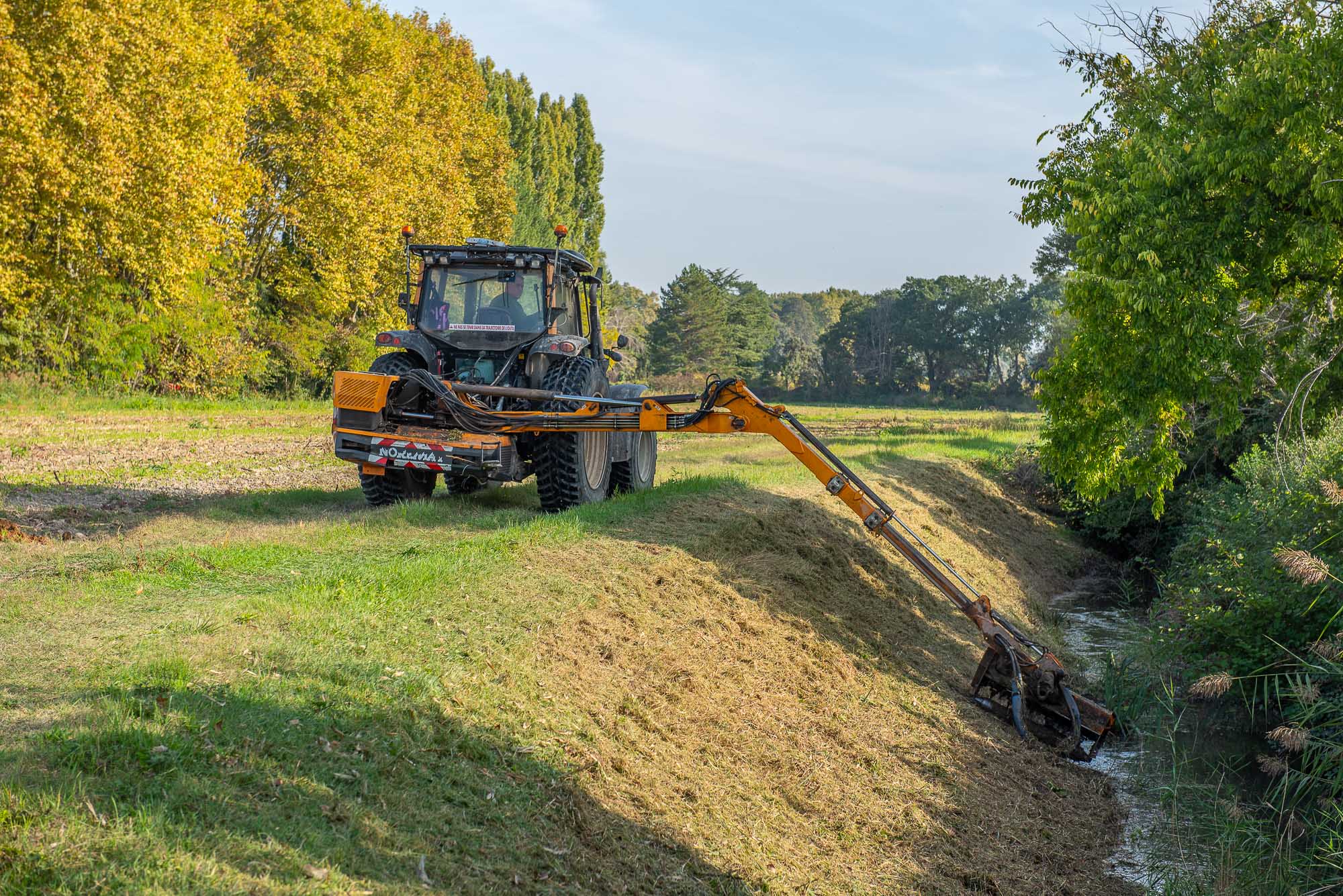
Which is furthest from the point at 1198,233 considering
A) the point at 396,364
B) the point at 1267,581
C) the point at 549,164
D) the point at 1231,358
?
the point at 549,164

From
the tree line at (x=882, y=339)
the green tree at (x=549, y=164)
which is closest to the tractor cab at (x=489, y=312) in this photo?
the green tree at (x=549, y=164)

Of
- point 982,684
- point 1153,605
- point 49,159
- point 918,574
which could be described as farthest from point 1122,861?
point 49,159

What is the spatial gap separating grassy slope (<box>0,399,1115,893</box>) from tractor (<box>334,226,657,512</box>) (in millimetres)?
616

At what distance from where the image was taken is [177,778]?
4473mm

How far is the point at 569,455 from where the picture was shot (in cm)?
1119

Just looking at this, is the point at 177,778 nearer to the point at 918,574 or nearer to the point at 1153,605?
the point at 918,574

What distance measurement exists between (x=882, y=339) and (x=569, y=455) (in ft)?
242

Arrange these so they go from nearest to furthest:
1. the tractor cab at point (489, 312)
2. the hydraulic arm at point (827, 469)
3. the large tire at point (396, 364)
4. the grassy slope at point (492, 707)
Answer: the grassy slope at point (492, 707), the hydraulic arm at point (827, 469), the large tire at point (396, 364), the tractor cab at point (489, 312)

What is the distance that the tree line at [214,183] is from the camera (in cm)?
1977

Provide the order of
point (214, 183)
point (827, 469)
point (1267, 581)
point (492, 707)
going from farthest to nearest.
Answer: point (214, 183) → point (827, 469) → point (1267, 581) → point (492, 707)

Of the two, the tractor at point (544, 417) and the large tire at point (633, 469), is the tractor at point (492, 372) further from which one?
the large tire at point (633, 469)

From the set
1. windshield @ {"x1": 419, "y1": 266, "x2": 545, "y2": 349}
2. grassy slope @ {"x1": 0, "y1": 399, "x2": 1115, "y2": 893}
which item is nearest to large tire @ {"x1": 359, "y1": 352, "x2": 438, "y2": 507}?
grassy slope @ {"x1": 0, "y1": 399, "x2": 1115, "y2": 893}

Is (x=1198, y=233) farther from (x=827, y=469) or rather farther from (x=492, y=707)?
(x=492, y=707)

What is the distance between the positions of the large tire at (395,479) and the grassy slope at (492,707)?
499 mm
